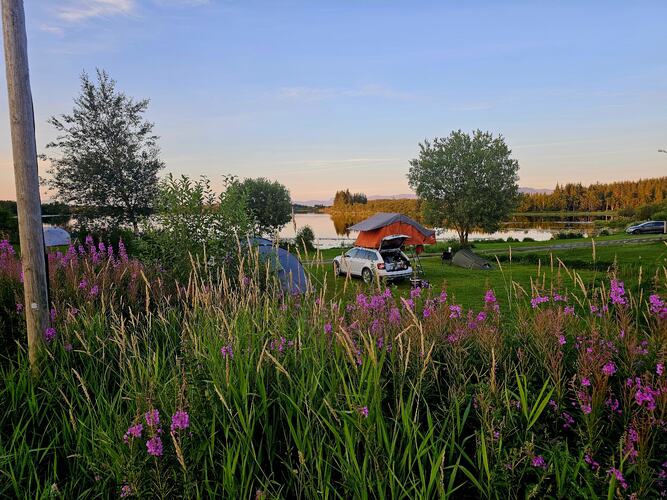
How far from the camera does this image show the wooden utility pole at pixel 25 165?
425 centimetres

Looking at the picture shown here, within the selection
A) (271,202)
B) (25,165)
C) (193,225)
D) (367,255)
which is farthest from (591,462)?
(271,202)

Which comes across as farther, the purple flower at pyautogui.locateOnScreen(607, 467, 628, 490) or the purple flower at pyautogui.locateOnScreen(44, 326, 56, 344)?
the purple flower at pyautogui.locateOnScreen(44, 326, 56, 344)

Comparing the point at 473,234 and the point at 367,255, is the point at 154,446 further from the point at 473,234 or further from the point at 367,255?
the point at 473,234

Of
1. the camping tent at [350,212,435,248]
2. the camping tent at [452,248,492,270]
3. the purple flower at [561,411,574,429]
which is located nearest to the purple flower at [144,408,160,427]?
the purple flower at [561,411,574,429]

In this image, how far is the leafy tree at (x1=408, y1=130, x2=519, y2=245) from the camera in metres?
36.1

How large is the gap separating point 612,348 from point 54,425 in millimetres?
3985

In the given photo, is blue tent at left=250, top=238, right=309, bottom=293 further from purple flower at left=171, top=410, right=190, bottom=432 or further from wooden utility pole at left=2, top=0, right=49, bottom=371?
wooden utility pole at left=2, top=0, right=49, bottom=371

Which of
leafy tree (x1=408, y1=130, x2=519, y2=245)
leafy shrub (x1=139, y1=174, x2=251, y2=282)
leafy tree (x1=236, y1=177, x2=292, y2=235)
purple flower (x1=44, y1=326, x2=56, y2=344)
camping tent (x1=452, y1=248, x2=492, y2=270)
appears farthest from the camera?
leafy tree (x1=236, y1=177, x2=292, y2=235)

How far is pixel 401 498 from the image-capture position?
199cm

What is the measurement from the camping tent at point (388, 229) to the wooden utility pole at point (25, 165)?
2515 cm

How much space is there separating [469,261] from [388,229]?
588 cm

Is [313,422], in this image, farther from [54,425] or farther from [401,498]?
[54,425]

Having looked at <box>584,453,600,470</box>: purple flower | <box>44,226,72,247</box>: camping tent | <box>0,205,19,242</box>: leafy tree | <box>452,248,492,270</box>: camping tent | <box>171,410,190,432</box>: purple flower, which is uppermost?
<box>0,205,19,242</box>: leafy tree

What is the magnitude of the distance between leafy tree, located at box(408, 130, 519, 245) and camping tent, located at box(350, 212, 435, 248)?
640cm
